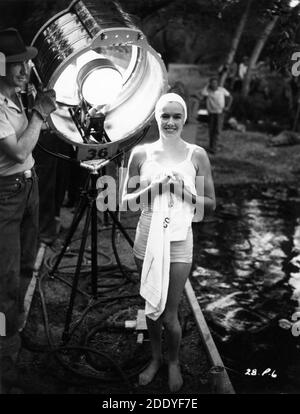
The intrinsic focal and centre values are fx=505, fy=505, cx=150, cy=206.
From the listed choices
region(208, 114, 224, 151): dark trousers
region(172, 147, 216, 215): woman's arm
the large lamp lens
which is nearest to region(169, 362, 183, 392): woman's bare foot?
region(172, 147, 216, 215): woman's arm

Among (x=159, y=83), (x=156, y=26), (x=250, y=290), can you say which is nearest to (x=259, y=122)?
(x=156, y=26)

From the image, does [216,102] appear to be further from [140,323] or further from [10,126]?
[10,126]

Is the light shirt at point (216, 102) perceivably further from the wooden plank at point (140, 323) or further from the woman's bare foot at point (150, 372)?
the woman's bare foot at point (150, 372)

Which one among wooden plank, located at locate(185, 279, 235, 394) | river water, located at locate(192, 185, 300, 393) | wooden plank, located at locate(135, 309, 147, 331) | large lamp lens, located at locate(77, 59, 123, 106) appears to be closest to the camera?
wooden plank, located at locate(185, 279, 235, 394)

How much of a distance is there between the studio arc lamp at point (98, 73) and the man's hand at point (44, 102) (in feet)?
0.20

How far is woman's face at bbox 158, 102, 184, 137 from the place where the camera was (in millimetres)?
3410

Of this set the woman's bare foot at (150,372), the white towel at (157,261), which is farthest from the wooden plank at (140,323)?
the white towel at (157,261)

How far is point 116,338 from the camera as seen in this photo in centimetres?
448

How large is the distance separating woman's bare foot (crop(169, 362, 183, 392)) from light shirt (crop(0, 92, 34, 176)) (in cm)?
184

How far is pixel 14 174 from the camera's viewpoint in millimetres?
3701

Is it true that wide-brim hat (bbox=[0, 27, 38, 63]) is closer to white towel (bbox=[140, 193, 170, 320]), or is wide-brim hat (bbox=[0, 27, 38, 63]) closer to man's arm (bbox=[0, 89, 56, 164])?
man's arm (bbox=[0, 89, 56, 164])

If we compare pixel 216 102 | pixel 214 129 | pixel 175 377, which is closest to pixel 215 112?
pixel 216 102

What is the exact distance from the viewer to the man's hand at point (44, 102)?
3477mm
